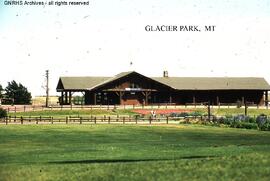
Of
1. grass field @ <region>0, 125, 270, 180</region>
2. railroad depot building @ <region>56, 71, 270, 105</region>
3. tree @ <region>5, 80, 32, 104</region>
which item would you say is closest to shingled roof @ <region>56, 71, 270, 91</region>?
railroad depot building @ <region>56, 71, 270, 105</region>

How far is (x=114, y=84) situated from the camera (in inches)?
3088

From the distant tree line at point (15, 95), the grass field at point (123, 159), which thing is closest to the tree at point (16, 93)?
the distant tree line at point (15, 95)

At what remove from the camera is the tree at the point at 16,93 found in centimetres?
9025

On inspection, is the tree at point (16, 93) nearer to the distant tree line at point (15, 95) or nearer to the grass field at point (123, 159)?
the distant tree line at point (15, 95)

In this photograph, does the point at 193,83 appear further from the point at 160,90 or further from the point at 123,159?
the point at 123,159

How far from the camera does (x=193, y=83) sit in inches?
3359

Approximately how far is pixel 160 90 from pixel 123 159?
198 ft

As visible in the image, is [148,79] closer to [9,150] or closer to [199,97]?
[199,97]

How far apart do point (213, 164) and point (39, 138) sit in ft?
56.4

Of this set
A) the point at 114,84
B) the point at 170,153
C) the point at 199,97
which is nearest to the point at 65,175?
the point at 170,153

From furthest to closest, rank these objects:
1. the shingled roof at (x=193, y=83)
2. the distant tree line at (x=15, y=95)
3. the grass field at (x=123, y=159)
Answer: the distant tree line at (x=15, y=95) → the shingled roof at (x=193, y=83) → the grass field at (x=123, y=159)

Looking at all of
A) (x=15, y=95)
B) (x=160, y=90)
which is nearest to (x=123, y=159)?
(x=160, y=90)

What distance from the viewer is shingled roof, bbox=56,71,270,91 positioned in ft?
269

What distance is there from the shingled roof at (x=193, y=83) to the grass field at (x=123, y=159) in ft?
158
